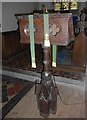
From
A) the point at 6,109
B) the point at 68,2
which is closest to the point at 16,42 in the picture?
the point at 6,109

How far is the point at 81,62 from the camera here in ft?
7.72

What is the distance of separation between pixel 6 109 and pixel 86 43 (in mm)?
1386

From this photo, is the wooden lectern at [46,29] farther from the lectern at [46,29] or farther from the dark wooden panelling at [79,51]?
the dark wooden panelling at [79,51]

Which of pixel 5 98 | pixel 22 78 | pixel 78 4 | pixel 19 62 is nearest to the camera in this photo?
pixel 5 98

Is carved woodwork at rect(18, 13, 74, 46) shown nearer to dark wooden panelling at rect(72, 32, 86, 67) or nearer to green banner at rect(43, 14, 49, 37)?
green banner at rect(43, 14, 49, 37)

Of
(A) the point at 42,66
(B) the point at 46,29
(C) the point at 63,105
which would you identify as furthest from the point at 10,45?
(B) the point at 46,29

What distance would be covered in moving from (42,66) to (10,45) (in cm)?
120

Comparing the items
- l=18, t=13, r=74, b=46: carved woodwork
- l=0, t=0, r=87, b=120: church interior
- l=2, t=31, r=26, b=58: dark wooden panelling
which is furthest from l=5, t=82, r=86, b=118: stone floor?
l=2, t=31, r=26, b=58: dark wooden panelling

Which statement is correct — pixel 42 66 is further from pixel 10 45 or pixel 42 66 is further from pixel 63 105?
pixel 10 45

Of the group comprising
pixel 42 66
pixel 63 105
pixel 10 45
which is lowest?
Answer: pixel 63 105

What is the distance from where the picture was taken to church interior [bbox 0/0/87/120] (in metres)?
1.04

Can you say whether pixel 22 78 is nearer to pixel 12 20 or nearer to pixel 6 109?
pixel 6 109

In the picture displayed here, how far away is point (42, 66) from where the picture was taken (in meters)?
2.27

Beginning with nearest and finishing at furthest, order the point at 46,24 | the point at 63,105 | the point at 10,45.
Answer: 1. the point at 46,24
2. the point at 63,105
3. the point at 10,45
